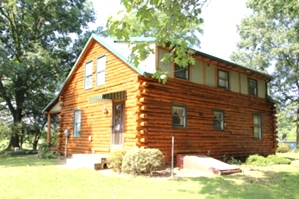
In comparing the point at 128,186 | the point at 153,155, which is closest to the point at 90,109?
the point at 153,155

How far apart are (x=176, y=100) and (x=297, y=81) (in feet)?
76.3

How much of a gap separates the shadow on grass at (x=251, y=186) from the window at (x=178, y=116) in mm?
3584

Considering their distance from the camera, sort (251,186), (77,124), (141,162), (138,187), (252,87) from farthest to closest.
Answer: (252,87)
(77,124)
(141,162)
(251,186)
(138,187)

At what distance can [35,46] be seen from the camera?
21.5m

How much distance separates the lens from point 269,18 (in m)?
29.4

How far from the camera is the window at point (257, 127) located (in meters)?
16.8

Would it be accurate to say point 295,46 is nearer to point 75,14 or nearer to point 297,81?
point 297,81

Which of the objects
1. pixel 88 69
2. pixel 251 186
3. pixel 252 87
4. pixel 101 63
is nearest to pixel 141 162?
pixel 251 186

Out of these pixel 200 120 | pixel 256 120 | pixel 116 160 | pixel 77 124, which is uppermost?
Result: pixel 256 120

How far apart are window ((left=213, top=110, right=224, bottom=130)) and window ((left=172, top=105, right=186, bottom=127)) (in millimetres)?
2332

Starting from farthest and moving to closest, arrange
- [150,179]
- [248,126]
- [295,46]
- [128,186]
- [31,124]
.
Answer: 1. [295,46]
2. [31,124]
3. [248,126]
4. [150,179]
5. [128,186]

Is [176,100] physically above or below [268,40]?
below

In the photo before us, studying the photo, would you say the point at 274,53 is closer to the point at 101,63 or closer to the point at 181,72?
the point at 181,72

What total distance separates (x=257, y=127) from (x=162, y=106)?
8.21 m
